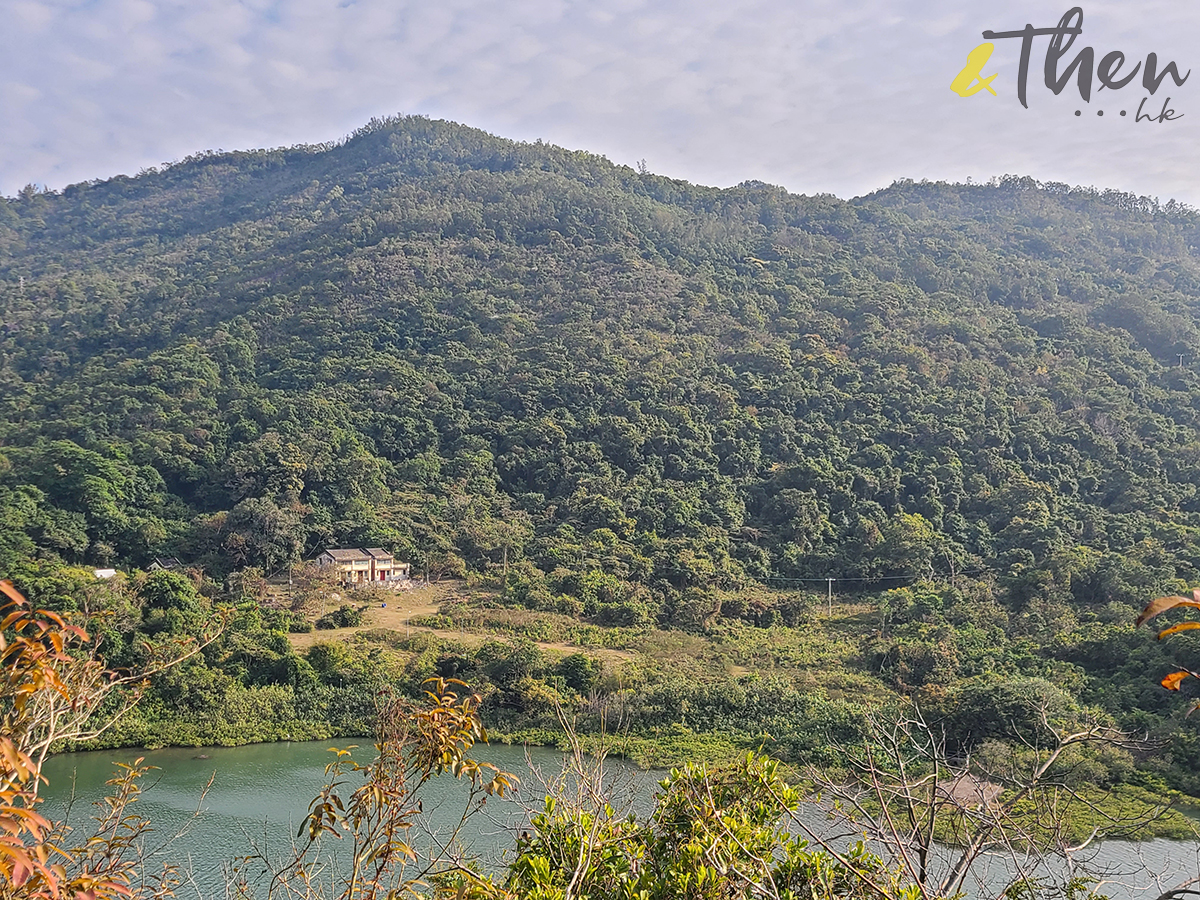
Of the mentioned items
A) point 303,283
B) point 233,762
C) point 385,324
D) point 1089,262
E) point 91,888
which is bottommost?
point 233,762

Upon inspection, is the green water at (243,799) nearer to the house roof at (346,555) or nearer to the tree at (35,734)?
the tree at (35,734)

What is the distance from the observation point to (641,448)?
29297 mm

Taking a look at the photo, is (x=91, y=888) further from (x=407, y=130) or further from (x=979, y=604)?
(x=407, y=130)

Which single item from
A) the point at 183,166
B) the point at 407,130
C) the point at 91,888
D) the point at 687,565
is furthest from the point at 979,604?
the point at 183,166

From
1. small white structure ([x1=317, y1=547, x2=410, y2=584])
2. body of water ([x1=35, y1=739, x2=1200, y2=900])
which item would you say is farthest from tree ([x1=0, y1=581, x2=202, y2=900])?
small white structure ([x1=317, y1=547, x2=410, y2=584])

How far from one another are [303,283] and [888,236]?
107 feet

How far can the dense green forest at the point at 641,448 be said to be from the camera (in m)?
15.5

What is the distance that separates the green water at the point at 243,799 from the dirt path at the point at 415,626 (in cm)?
358

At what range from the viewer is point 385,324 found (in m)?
37.1

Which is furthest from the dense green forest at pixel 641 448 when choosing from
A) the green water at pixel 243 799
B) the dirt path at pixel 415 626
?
the green water at pixel 243 799

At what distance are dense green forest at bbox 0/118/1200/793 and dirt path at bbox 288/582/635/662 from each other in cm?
69

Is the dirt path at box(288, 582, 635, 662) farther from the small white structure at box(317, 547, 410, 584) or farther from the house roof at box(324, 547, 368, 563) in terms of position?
the house roof at box(324, 547, 368, 563)

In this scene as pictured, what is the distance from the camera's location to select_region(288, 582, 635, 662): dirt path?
17.6 m

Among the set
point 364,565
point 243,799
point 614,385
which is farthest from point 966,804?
point 614,385
